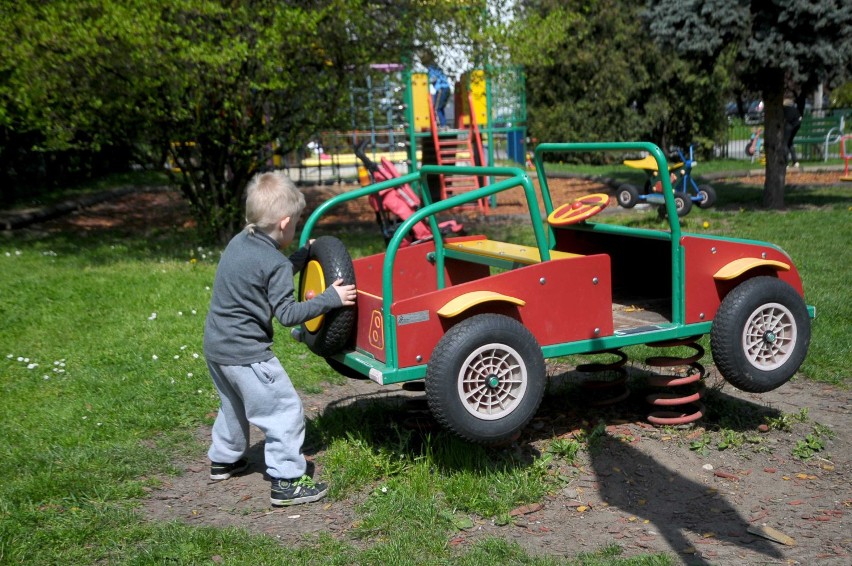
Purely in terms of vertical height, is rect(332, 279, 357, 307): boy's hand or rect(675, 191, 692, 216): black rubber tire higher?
rect(332, 279, 357, 307): boy's hand

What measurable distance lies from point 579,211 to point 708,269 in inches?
36.0

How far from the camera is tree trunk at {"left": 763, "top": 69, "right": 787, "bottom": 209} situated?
12.9 meters

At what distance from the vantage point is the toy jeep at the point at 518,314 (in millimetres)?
3832

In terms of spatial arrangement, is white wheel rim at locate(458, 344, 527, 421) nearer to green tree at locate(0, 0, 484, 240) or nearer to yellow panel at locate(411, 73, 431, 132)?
green tree at locate(0, 0, 484, 240)

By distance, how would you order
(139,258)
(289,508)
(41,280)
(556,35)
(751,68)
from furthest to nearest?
(751,68), (556,35), (139,258), (41,280), (289,508)

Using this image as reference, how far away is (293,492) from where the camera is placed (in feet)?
13.2

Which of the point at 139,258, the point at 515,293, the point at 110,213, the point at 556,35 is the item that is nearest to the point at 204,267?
the point at 139,258

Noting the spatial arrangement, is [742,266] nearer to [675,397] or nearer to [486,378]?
[675,397]

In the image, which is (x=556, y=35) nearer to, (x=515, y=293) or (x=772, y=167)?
(x=772, y=167)

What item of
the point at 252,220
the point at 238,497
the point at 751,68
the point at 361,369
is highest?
the point at 751,68

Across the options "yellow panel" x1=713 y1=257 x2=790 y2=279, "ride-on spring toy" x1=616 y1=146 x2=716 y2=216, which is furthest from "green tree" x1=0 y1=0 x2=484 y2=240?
"yellow panel" x1=713 y1=257 x2=790 y2=279

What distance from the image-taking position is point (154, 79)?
365 inches

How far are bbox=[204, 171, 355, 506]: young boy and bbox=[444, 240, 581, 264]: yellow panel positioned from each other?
971 mm

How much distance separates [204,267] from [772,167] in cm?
833
